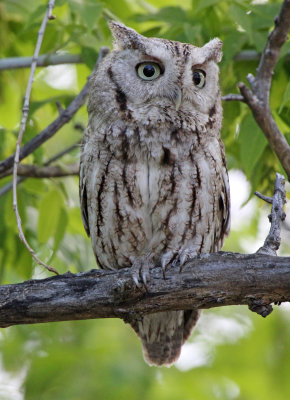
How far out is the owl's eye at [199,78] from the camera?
9.40ft

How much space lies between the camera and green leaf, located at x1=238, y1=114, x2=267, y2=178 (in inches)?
97.7

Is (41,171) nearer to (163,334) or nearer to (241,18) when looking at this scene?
(163,334)

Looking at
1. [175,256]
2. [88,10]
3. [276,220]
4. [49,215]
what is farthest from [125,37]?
[276,220]

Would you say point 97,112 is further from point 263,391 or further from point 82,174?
point 263,391

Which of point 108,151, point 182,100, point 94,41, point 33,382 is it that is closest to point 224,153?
point 182,100

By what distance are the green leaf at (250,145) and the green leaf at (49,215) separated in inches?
36.2

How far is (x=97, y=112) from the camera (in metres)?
2.95

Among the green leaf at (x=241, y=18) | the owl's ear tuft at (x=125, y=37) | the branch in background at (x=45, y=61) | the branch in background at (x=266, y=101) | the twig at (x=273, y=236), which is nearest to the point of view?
the twig at (x=273, y=236)

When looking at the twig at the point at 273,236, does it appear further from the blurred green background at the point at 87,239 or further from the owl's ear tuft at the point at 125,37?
the owl's ear tuft at the point at 125,37

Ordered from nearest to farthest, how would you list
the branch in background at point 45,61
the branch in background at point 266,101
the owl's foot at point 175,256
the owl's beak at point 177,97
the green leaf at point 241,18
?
the branch in background at point 266,101, the green leaf at point 241,18, the owl's foot at point 175,256, the owl's beak at point 177,97, the branch in background at point 45,61

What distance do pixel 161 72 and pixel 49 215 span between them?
0.86 m

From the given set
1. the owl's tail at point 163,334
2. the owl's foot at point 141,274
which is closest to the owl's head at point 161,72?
the owl's foot at point 141,274

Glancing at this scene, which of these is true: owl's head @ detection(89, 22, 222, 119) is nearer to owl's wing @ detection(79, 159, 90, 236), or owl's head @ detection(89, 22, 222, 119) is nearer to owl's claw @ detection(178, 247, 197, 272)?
owl's wing @ detection(79, 159, 90, 236)

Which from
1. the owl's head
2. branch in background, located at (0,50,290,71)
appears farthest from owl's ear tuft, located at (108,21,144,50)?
branch in background, located at (0,50,290,71)
